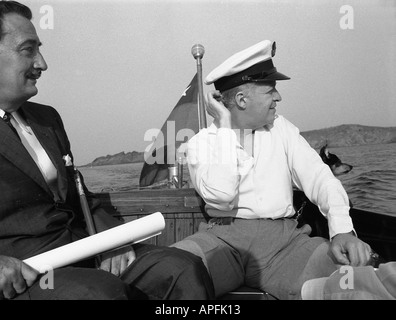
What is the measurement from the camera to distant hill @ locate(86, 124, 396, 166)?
3.12m

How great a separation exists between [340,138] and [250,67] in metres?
1.14

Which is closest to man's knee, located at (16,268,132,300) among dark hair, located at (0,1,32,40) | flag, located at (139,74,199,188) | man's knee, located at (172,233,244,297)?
man's knee, located at (172,233,244,297)

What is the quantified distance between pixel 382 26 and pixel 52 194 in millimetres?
2271

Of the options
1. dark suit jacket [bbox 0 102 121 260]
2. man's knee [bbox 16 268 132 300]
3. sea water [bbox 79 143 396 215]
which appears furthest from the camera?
sea water [bbox 79 143 396 215]

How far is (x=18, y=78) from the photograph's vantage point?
194cm

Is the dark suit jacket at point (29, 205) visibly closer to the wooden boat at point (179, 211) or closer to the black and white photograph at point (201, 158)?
the black and white photograph at point (201, 158)

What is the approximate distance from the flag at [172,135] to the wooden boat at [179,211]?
590 mm

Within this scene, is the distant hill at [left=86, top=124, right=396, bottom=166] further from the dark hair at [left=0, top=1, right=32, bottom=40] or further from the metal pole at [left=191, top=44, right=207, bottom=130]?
the dark hair at [left=0, top=1, right=32, bottom=40]

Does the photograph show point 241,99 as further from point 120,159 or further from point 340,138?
point 120,159

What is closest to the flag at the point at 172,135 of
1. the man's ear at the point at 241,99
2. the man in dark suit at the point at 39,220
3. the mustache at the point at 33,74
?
the man's ear at the point at 241,99

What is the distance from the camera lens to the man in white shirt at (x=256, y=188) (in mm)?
2219

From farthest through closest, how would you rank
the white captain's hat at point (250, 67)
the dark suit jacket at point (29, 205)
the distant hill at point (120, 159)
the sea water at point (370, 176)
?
the distant hill at point (120, 159) → the sea water at point (370, 176) → the white captain's hat at point (250, 67) → the dark suit jacket at point (29, 205)

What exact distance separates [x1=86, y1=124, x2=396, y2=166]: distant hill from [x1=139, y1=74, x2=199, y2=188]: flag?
0.53ft

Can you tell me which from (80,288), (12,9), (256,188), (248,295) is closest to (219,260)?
(248,295)
